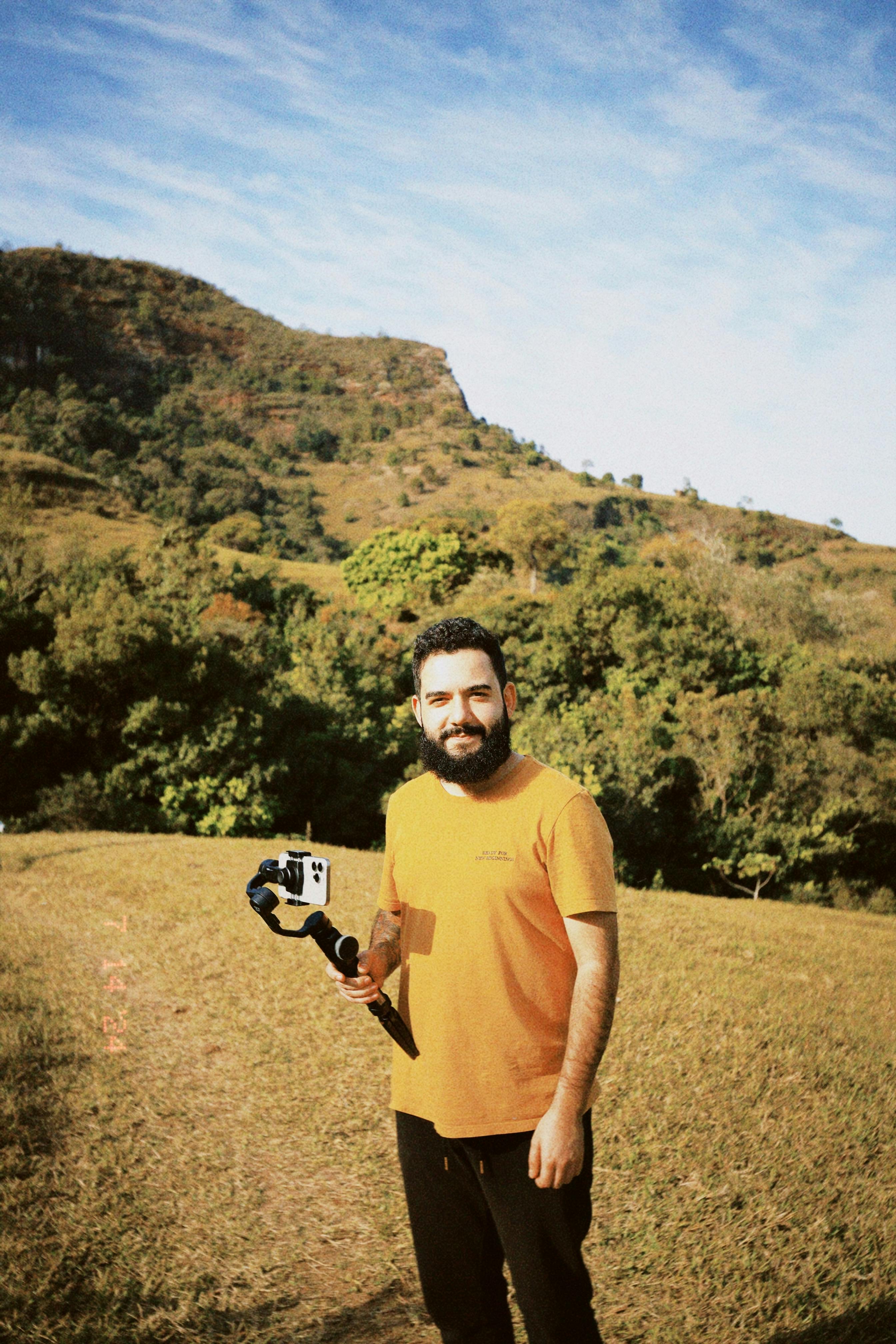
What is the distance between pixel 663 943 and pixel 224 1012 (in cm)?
453

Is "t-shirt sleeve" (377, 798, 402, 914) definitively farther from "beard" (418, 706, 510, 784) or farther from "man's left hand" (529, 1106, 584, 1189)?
"man's left hand" (529, 1106, 584, 1189)

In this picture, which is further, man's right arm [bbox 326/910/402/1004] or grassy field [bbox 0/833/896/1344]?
grassy field [bbox 0/833/896/1344]

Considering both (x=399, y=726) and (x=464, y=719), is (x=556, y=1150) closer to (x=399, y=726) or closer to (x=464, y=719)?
(x=464, y=719)

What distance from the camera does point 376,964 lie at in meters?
2.34

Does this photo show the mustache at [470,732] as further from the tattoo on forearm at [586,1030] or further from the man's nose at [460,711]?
the tattoo on forearm at [586,1030]

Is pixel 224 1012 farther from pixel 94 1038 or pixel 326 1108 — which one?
pixel 326 1108

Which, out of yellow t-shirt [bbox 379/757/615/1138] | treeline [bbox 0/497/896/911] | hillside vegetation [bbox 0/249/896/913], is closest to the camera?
yellow t-shirt [bbox 379/757/615/1138]

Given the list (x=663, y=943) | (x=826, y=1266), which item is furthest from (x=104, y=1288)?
(x=663, y=943)

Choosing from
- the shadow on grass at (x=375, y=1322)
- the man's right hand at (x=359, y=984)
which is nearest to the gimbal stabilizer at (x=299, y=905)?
the man's right hand at (x=359, y=984)

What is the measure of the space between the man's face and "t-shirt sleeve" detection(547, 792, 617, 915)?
0.77 ft

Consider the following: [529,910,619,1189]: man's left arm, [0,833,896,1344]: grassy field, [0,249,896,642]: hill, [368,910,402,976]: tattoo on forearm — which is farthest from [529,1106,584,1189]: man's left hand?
[0,249,896,642]: hill

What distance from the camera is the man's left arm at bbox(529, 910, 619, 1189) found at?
77.9 inches

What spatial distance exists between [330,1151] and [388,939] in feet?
10.1

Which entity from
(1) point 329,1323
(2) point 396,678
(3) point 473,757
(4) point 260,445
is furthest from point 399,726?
(4) point 260,445
